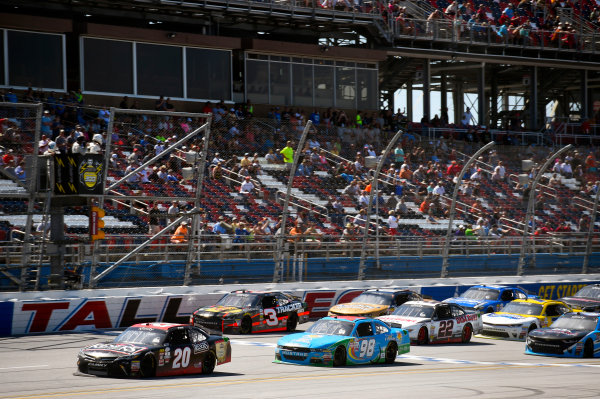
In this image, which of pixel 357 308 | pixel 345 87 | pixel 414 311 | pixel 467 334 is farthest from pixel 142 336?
pixel 345 87

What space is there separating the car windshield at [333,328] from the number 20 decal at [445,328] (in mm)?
4773

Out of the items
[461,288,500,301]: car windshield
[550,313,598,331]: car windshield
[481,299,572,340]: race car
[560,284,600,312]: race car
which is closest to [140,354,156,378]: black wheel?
[550,313,598,331]: car windshield

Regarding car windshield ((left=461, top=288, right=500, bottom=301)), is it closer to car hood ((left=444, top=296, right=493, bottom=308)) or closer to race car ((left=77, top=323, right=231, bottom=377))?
car hood ((left=444, top=296, right=493, bottom=308))

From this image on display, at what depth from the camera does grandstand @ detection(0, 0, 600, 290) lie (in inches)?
892

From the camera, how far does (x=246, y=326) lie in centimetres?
2406

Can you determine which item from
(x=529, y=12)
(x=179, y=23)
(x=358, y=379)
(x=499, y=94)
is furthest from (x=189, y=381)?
(x=499, y=94)

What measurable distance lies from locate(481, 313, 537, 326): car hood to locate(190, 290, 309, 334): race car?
4965 millimetres

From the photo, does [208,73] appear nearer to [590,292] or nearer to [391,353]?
[590,292]

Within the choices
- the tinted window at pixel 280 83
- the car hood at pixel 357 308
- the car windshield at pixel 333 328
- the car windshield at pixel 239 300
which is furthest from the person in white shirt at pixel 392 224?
the tinted window at pixel 280 83

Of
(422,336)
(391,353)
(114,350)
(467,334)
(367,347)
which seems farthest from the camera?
(467,334)

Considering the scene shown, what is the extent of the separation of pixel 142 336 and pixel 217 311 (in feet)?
22.4

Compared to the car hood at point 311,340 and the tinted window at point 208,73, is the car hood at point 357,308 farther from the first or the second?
the tinted window at point 208,73

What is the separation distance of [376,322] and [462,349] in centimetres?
399

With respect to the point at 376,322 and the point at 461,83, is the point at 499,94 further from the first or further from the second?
the point at 376,322
